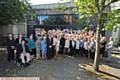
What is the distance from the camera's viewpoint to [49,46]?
1938 cm

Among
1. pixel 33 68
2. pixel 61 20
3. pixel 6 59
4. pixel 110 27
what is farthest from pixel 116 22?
pixel 61 20

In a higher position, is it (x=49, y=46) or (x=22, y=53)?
(x=49, y=46)

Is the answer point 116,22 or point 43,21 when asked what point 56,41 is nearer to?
point 116,22

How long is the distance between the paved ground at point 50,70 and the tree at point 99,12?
155 centimetres

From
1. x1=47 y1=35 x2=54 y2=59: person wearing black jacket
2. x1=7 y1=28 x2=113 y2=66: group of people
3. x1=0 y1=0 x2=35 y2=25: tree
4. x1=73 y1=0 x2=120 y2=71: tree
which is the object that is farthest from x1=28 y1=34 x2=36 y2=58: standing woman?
x1=73 y1=0 x2=120 y2=71: tree

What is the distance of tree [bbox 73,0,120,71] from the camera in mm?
17594

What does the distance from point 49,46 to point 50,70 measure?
3166mm

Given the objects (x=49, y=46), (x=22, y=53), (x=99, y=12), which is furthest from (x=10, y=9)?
(x=99, y=12)

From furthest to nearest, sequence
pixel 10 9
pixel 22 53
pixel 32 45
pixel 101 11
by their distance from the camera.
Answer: pixel 10 9, pixel 32 45, pixel 101 11, pixel 22 53

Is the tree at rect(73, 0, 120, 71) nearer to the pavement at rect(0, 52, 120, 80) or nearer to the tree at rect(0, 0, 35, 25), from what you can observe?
the pavement at rect(0, 52, 120, 80)

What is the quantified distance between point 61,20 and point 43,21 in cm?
253

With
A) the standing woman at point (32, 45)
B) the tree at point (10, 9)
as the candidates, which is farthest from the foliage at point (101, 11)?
the tree at point (10, 9)

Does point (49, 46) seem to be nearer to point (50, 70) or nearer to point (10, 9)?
point (50, 70)

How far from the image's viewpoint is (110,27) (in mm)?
17484
